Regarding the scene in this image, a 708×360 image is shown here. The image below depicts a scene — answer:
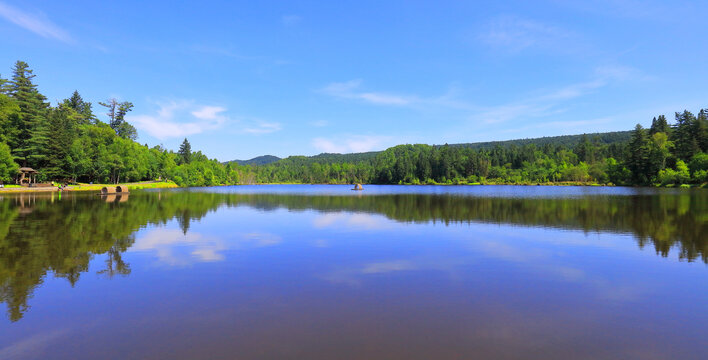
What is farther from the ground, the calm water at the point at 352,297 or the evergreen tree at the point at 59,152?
the evergreen tree at the point at 59,152

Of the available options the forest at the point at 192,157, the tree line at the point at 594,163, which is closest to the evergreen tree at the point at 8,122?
the forest at the point at 192,157

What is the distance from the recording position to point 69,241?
1557cm

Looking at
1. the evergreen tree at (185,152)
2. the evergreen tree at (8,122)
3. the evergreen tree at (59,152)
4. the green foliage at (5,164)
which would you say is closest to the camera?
the green foliage at (5,164)

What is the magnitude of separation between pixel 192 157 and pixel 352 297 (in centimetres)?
16627

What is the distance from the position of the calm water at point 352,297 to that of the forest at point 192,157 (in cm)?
6630

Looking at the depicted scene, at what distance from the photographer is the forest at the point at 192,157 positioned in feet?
223

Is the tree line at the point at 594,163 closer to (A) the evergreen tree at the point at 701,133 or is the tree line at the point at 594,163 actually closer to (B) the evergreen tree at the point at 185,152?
(A) the evergreen tree at the point at 701,133

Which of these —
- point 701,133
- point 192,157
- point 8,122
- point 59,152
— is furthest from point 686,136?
point 192,157

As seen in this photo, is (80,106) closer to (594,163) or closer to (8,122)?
(8,122)

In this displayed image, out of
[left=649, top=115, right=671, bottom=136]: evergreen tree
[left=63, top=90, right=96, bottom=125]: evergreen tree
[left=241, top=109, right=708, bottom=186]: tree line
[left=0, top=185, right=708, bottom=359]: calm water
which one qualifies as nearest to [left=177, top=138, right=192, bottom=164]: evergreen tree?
[left=63, top=90, right=96, bottom=125]: evergreen tree

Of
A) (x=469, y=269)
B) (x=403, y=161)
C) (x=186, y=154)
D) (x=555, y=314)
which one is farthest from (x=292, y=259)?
(x=403, y=161)

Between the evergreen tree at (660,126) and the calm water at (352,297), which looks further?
the evergreen tree at (660,126)

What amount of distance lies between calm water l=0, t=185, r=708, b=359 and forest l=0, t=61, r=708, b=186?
66305mm

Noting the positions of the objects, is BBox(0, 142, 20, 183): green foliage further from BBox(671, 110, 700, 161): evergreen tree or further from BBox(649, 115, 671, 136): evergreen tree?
BBox(649, 115, 671, 136): evergreen tree
